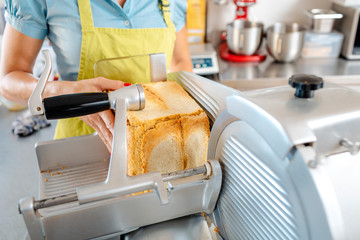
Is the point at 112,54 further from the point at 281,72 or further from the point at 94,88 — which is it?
the point at 281,72

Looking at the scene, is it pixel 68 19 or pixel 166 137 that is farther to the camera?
pixel 68 19

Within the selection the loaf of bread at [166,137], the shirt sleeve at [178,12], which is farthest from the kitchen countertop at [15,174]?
the shirt sleeve at [178,12]

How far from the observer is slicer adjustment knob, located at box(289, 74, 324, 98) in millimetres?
435

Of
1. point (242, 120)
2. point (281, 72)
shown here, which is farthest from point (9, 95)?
point (281, 72)

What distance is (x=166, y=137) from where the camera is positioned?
688 millimetres

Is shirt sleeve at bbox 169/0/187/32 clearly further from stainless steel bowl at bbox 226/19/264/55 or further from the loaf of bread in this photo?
stainless steel bowl at bbox 226/19/264/55

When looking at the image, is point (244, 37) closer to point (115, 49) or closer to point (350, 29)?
point (350, 29)

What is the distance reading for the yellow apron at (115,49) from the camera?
41.8 inches

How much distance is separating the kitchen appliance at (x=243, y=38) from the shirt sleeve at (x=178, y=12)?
750 millimetres

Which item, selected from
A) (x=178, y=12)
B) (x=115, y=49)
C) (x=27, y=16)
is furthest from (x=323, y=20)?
(x=27, y=16)

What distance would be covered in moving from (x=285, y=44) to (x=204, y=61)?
512 mm

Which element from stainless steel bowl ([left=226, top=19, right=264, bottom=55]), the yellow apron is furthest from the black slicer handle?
stainless steel bowl ([left=226, top=19, right=264, bottom=55])

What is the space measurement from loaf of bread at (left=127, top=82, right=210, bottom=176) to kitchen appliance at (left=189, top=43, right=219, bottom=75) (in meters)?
1.21

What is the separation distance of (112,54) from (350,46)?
5.45ft
